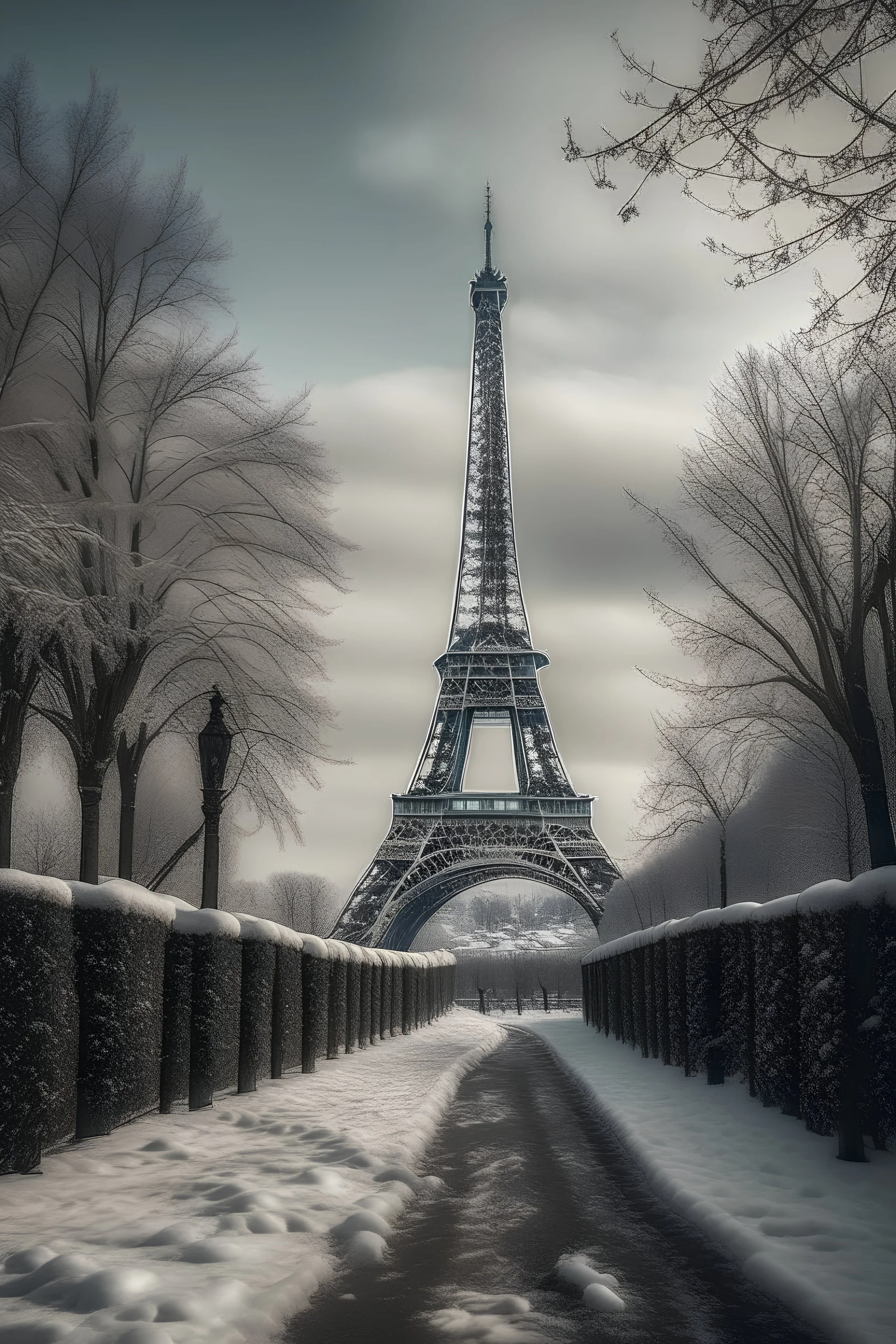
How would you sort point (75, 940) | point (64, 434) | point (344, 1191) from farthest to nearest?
point (64, 434)
point (75, 940)
point (344, 1191)

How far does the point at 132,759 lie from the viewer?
64.7 ft

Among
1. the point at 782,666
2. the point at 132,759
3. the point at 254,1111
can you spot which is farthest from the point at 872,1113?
the point at 132,759

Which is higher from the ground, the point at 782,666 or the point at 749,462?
the point at 749,462

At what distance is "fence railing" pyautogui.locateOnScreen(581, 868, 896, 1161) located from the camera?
6.75m

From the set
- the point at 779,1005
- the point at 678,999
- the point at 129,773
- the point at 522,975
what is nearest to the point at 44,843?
the point at 129,773

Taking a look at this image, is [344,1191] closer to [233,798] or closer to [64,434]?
[64,434]

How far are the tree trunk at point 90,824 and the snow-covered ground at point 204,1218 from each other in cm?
648

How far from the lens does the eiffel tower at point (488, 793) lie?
52.9 meters

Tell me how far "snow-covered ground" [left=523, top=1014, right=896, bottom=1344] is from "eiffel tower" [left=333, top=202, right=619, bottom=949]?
130ft

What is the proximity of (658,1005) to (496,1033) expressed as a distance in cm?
1111

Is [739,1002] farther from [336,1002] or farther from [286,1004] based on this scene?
[336,1002]

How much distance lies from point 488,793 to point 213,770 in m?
44.7

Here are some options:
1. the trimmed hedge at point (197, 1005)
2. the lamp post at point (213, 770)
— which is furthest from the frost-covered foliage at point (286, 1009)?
the trimmed hedge at point (197, 1005)

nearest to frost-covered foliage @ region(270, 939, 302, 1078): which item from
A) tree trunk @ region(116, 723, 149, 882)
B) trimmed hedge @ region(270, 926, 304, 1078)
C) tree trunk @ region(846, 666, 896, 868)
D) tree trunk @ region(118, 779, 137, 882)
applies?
trimmed hedge @ region(270, 926, 304, 1078)
